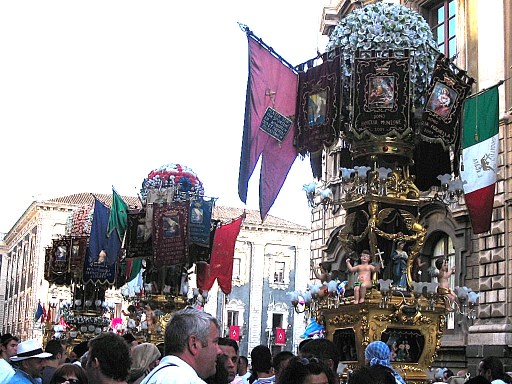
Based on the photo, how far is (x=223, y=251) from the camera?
841 inches

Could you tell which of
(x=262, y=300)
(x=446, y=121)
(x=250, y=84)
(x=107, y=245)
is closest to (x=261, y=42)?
(x=250, y=84)

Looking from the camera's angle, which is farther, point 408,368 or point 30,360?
point 408,368

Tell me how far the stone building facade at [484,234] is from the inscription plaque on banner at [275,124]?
6.69 m

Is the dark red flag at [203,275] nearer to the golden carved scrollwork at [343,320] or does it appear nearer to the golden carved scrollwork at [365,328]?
the golden carved scrollwork at [343,320]

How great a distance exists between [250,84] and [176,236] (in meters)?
8.85

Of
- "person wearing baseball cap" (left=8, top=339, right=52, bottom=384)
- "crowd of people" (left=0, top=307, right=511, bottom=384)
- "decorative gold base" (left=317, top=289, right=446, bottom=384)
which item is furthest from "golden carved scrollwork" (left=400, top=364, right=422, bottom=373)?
"person wearing baseball cap" (left=8, top=339, right=52, bottom=384)

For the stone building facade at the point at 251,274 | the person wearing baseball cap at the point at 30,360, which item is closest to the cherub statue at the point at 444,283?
the person wearing baseball cap at the point at 30,360

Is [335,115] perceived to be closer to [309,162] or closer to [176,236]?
[309,162]

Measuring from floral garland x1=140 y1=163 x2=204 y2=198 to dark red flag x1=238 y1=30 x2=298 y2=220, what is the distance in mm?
9231

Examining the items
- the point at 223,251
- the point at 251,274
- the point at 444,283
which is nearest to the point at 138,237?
the point at 223,251

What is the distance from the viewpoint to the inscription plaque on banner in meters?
12.4

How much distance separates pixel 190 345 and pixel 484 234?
17.0 meters

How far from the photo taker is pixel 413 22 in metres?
12.0

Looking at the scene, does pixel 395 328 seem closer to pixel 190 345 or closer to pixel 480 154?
pixel 480 154
